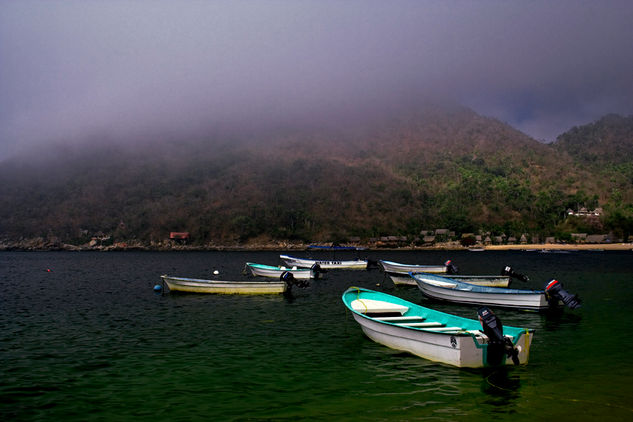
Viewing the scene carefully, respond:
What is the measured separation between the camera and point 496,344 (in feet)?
48.1

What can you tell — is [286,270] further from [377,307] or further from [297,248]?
[297,248]

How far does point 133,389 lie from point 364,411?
782 cm

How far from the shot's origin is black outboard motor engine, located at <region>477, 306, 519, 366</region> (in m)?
14.7

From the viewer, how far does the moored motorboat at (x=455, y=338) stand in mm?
14773

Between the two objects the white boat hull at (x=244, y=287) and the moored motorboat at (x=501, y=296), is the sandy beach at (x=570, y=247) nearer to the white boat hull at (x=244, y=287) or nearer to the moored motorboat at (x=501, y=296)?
the moored motorboat at (x=501, y=296)

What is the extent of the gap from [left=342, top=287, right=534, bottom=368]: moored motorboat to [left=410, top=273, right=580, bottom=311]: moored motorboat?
1203cm

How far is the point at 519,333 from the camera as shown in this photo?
1519cm

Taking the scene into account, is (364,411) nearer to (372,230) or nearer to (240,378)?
(240,378)

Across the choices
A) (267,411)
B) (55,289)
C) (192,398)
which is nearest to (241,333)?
(192,398)

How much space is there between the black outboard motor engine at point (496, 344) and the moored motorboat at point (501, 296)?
13.9 meters

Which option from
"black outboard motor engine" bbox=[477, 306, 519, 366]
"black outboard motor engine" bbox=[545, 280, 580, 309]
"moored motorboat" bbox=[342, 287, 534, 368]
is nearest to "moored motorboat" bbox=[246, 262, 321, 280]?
"black outboard motor engine" bbox=[545, 280, 580, 309]

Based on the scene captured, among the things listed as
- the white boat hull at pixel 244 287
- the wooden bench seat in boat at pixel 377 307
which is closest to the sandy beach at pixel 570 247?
the white boat hull at pixel 244 287

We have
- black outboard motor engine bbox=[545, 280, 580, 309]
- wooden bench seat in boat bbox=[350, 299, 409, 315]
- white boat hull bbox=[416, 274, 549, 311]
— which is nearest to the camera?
wooden bench seat in boat bbox=[350, 299, 409, 315]

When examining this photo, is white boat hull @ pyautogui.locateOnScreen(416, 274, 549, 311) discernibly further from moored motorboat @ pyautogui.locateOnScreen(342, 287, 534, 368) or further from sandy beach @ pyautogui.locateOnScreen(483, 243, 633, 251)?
sandy beach @ pyautogui.locateOnScreen(483, 243, 633, 251)
